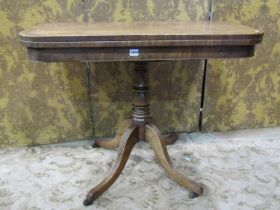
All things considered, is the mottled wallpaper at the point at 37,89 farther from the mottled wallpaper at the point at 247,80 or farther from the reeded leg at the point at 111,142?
the mottled wallpaper at the point at 247,80

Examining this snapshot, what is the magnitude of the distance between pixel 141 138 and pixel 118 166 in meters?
0.18

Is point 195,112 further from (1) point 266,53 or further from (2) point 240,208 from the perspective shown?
(2) point 240,208

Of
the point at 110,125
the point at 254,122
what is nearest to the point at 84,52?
the point at 110,125

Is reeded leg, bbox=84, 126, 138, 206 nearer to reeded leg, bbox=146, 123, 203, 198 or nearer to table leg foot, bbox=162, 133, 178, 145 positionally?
reeded leg, bbox=146, 123, 203, 198

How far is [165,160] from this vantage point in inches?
54.5

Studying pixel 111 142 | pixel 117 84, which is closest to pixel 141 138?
pixel 111 142

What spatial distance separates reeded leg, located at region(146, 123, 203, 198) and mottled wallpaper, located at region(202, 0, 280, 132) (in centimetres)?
59

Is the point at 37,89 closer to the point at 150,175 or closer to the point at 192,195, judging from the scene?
the point at 150,175

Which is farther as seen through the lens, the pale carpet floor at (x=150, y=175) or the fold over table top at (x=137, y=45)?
the pale carpet floor at (x=150, y=175)

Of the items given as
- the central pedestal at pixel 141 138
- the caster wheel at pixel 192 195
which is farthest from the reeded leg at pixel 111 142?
the caster wheel at pixel 192 195

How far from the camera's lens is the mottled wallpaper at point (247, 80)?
1.68m

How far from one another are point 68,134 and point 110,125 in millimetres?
262

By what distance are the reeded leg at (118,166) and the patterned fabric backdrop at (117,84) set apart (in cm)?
43

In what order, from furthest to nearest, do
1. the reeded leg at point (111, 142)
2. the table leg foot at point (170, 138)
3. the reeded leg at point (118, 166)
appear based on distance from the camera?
the table leg foot at point (170, 138) < the reeded leg at point (111, 142) < the reeded leg at point (118, 166)
